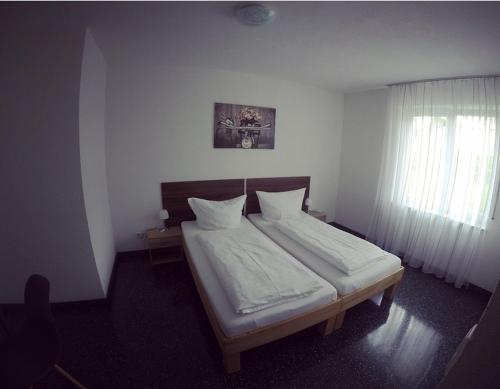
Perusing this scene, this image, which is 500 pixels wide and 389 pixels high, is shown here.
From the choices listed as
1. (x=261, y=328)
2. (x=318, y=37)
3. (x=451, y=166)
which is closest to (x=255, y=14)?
(x=318, y=37)

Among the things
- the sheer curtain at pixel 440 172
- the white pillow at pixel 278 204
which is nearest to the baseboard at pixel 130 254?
the white pillow at pixel 278 204

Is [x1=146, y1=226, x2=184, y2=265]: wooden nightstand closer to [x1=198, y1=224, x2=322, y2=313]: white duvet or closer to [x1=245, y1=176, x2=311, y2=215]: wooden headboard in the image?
[x1=198, y1=224, x2=322, y2=313]: white duvet

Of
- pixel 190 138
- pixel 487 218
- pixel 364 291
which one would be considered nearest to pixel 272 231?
pixel 364 291

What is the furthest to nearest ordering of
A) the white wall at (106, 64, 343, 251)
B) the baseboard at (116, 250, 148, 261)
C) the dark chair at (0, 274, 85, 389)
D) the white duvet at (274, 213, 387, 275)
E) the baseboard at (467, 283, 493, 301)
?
the baseboard at (116, 250, 148, 261) < the white wall at (106, 64, 343, 251) < the baseboard at (467, 283, 493, 301) < the white duvet at (274, 213, 387, 275) < the dark chair at (0, 274, 85, 389)

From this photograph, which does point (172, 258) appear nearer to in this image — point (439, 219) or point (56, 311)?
point (56, 311)

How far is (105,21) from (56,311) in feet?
8.57

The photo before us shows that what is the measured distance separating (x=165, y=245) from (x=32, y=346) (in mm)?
1560

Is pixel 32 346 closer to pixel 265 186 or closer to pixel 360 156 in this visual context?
pixel 265 186

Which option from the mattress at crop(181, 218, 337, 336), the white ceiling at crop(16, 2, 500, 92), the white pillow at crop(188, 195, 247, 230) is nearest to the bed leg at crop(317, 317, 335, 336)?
the mattress at crop(181, 218, 337, 336)

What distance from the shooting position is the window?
2447 mm

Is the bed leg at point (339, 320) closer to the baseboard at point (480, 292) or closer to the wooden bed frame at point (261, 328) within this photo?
the wooden bed frame at point (261, 328)

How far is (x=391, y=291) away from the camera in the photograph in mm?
2410

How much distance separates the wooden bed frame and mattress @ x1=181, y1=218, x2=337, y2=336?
35 mm

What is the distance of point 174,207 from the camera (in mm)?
3062
